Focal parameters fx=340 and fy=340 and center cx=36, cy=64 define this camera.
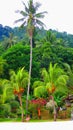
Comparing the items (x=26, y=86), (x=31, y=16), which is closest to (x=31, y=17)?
(x=31, y=16)

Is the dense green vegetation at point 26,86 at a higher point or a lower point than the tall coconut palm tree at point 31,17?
lower

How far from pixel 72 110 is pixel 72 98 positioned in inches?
67.8

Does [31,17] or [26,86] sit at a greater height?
[31,17]

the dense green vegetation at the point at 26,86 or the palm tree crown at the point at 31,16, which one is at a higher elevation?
the palm tree crown at the point at 31,16

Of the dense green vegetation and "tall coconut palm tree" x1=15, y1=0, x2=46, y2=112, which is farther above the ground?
"tall coconut palm tree" x1=15, y1=0, x2=46, y2=112

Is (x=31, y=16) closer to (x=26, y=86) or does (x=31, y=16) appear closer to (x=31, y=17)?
(x=31, y=17)

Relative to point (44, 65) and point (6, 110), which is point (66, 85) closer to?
point (6, 110)

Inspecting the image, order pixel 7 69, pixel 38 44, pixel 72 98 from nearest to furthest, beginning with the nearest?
pixel 72 98 < pixel 7 69 < pixel 38 44

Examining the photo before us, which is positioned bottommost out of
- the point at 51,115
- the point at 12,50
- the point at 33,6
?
the point at 51,115

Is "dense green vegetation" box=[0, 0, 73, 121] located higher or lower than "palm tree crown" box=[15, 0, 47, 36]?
lower

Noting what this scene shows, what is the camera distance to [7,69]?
40.1m

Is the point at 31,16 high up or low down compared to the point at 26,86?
up
